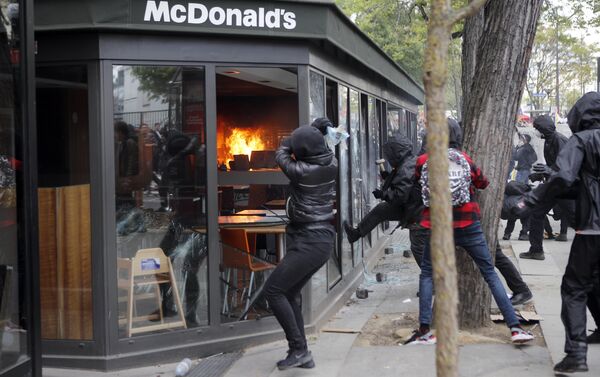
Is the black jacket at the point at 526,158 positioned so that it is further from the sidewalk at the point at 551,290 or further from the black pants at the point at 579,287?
the black pants at the point at 579,287

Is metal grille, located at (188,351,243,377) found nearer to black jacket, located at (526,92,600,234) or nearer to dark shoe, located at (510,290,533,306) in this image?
black jacket, located at (526,92,600,234)

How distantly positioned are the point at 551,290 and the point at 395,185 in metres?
2.45

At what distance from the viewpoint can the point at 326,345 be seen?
6.82 m

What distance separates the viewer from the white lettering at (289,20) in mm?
6703

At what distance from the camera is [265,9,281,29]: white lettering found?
663 centimetres

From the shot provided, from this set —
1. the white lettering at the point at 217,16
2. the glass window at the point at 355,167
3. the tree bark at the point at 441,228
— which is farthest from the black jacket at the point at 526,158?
the tree bark at the point at 441,228

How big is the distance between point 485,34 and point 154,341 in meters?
3.88

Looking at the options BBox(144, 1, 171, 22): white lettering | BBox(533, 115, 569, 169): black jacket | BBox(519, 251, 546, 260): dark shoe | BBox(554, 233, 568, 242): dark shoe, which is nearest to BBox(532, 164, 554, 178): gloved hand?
BBox(144, 1, 171, 22): white lettering

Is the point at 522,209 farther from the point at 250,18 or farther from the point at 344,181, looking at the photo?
the point at 344,181

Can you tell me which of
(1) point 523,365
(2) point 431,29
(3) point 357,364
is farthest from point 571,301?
(2) point 431,29

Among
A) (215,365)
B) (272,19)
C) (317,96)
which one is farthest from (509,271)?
(272,19)

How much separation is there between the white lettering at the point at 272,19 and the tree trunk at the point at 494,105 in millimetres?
1838

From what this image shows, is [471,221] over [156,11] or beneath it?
beneath

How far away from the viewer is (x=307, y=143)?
19.2ft
